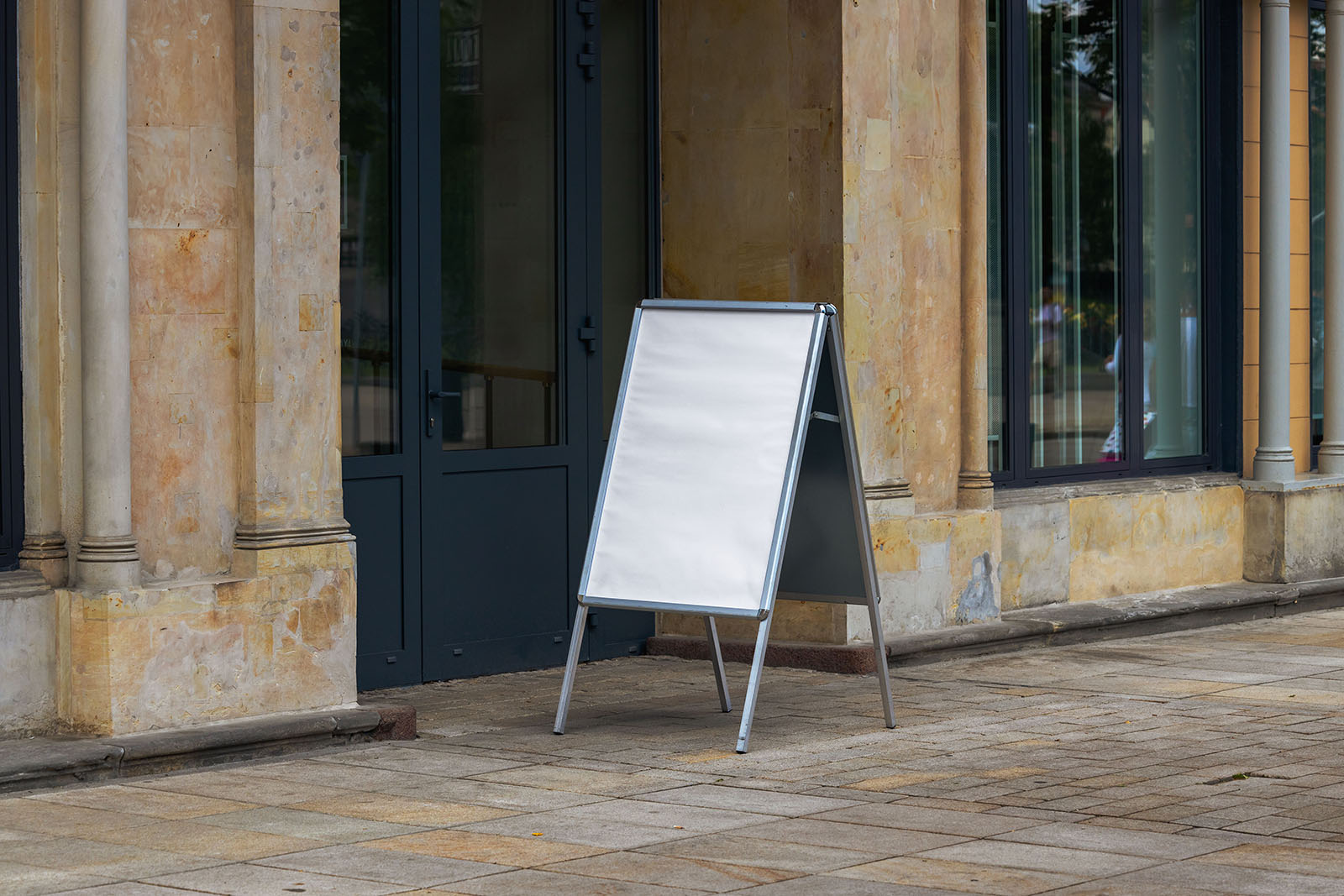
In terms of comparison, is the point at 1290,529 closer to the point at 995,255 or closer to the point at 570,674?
the point at 995,255

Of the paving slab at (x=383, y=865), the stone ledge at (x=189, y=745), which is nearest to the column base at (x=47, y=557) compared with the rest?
the stone ledge at (x=189, y=745)

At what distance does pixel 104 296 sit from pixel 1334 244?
7.65 m

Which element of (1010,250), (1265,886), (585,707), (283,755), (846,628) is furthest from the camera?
(1010,250)

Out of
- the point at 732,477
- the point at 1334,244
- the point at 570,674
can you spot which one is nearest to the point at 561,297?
the point at 732,477

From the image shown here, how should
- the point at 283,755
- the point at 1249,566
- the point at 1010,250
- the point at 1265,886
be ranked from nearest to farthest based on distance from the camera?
1. the point at 1265,886
2. the point at 283,755
3. the point at 1010,250
4. the point at 1249,566

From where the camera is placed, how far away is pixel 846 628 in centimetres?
889

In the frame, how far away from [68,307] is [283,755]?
1.60 meters

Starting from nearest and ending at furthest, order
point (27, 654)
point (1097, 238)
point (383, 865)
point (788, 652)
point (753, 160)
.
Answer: point (383, 865) < point (27, 654) < point (788, 652) < point (753, 160) < point (1097, 238)

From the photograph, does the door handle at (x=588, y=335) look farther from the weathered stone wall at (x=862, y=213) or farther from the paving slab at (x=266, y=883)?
the paving slab at (x=266, y=883)

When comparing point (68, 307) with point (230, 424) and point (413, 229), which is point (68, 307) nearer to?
point (230, 424)

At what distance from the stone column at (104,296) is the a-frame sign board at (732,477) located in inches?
62.6

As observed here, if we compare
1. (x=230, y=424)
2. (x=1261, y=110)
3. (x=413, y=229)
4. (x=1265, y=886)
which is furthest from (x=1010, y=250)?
(x=1265, y=886)

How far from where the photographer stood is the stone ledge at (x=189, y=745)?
20.7ft

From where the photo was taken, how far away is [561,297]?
29.5 ft
